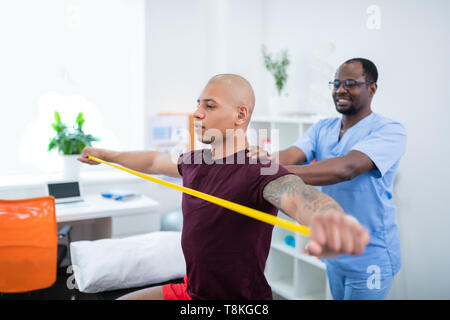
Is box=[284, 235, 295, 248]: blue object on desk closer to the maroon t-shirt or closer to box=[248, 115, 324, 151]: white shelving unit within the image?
box=[248, 115, 324, 151]: white shelving unit

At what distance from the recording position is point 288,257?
313 cm

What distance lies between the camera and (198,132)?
4.14ft

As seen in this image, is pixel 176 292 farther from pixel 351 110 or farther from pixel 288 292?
pixel 288 292

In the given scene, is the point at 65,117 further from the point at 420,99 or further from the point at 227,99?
the point at 420,99

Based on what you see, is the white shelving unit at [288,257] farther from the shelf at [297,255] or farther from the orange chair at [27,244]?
the orange chair at [27,244]

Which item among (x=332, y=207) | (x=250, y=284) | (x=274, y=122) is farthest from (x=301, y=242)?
(x=332, y=207)

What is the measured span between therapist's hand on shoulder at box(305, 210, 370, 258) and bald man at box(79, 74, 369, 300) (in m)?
0.17

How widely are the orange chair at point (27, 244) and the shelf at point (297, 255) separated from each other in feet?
5.22

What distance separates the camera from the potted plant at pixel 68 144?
110 inches

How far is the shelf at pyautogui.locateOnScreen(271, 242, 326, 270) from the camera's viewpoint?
2.56 metres

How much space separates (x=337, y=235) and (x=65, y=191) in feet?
7.91

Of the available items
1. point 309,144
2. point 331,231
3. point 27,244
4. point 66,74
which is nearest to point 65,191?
point 27,244
